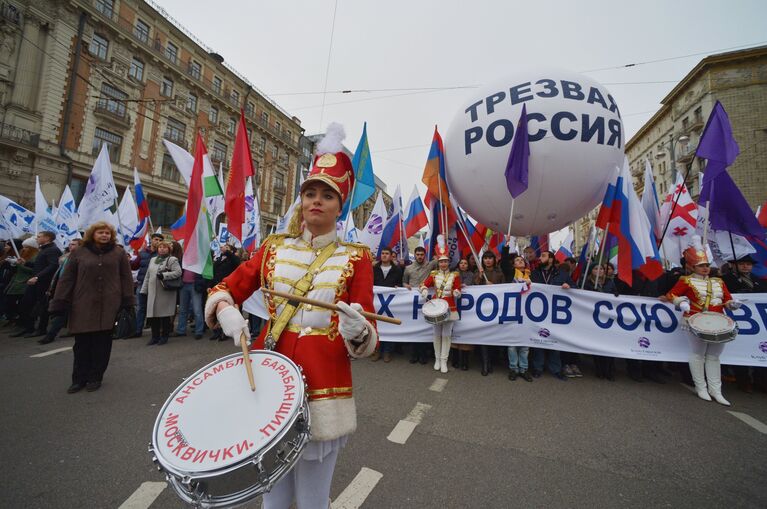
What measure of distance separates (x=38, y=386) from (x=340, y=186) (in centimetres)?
516

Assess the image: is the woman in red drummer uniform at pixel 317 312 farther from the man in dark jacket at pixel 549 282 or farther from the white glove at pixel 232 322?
the man in dark jacket at pixel 549 282

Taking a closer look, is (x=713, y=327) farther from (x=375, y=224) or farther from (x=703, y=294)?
(x=375, y=224)

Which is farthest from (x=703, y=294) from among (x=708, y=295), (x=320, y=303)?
(x=320, y=303)

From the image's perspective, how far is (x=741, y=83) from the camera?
27.0 metres

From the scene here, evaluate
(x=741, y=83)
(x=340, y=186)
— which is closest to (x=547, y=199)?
(x=340, y=186)

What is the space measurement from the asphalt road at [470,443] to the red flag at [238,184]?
237cm

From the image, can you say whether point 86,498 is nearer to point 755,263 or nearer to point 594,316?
point 594,316

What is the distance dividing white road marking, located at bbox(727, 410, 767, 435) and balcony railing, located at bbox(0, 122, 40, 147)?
28598 mm

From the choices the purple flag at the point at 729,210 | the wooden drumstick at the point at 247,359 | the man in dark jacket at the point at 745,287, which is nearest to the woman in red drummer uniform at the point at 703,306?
the man in dark jacket at the point at 745,287

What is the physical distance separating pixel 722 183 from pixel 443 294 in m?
4.68

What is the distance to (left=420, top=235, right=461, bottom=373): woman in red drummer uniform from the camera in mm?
5359

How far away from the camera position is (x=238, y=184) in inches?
199

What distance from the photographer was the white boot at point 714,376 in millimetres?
4406

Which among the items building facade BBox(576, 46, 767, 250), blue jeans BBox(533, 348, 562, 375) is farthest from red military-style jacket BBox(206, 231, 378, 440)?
building facade BBox(576, 46, 767, 250)
